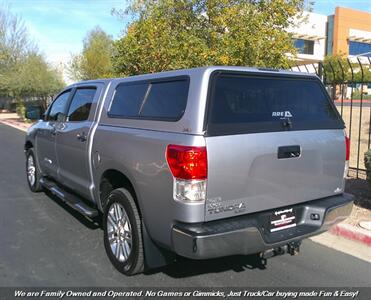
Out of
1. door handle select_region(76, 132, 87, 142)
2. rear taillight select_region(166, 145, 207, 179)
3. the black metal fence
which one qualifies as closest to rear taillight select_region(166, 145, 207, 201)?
rear taillight select_region(166, 145, 207, 179)

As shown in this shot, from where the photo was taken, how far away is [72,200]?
548 centimetres

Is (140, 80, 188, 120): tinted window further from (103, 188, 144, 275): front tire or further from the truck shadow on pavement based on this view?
the truck shadow on pavement

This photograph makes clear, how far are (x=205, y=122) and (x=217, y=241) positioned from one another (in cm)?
92

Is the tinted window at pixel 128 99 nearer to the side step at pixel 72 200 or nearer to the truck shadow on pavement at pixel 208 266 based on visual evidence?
the side step at pixel 72 200

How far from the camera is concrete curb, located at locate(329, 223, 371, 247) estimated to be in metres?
5.05

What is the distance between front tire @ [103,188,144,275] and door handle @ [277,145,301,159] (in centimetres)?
139

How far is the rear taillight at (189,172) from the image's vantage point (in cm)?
327

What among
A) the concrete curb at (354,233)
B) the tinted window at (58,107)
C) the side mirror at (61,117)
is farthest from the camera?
the tinted window at (58,107)

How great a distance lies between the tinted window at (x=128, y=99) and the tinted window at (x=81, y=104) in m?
0.57

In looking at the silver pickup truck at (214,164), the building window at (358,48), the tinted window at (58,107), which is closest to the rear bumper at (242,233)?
the silver pickup truck at (214,164)

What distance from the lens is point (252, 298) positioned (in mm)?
3748

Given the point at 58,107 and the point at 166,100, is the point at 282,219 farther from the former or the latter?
the point at 58,107

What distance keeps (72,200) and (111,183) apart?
120cm

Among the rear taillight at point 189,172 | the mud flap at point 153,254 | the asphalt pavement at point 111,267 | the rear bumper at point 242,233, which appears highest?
the rear taillight at point 189,172
